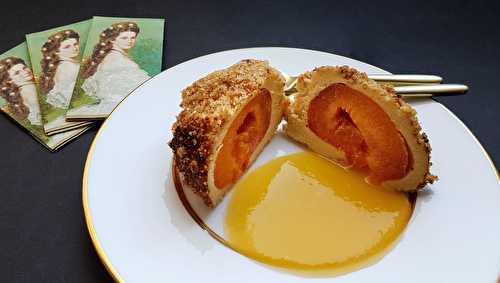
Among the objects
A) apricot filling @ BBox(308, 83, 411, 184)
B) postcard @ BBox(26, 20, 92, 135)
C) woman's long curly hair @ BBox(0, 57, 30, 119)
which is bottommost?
woman's long curly hair @ BBox(0, 57, 30, 119)

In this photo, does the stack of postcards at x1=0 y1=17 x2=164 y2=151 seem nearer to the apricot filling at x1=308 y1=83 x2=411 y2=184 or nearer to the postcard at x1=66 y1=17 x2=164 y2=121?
the postcard at x1=66 y1=17 x2=164 y2=121

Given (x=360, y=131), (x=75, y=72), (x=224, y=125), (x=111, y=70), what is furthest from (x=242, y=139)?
(x=75, y=72)

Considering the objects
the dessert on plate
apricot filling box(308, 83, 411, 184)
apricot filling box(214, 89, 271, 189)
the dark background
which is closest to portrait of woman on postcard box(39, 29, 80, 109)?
the dark background

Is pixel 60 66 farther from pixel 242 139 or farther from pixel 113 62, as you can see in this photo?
pixel 242 139

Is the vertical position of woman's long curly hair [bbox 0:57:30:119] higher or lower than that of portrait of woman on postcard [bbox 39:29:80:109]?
lower

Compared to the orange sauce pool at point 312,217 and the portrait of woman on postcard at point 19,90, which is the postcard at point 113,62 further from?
the orange sauce pool at point 312,217

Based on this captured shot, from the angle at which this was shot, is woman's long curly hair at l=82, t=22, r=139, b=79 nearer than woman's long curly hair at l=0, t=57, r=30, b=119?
No

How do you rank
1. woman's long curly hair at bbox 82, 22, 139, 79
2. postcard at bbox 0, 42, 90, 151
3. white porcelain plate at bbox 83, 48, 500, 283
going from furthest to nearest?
woman's long curly hair at bbox 82, 22, 139, 79
postcard at bbox 0, 42, 90, 151
white porcelain plate at bbox 83, 48, 500, 283
